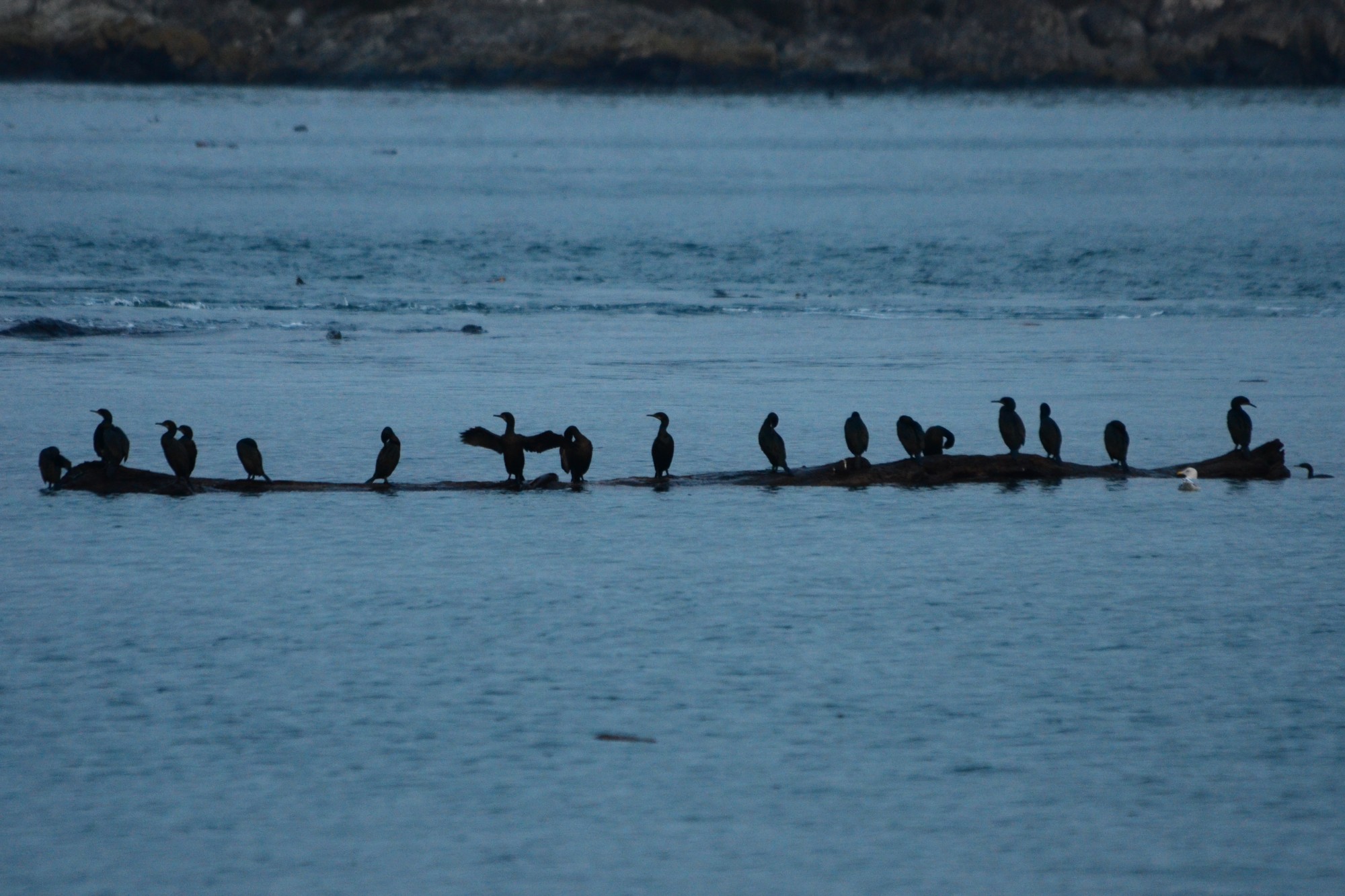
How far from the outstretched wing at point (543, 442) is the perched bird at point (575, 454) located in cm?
4

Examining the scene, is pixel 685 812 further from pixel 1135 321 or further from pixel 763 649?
pixel 1135 321

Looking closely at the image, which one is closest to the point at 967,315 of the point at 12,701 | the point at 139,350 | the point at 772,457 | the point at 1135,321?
the point at 1135,321

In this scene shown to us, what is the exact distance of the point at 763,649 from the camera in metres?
9.07

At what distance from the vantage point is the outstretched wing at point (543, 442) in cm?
1247

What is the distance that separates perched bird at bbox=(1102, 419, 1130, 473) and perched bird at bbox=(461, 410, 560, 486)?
3.91 meters

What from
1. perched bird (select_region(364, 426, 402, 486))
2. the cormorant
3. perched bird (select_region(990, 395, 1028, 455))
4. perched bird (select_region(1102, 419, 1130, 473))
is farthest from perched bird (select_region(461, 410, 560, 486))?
the cormorant

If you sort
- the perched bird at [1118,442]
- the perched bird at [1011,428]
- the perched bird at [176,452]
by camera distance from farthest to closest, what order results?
the perched bird at [1011,428] → the perched bird at [1118,442] → the perched bird at [176,452]

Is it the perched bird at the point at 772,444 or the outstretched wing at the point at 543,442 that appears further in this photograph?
the perched bird at the point at 772,444

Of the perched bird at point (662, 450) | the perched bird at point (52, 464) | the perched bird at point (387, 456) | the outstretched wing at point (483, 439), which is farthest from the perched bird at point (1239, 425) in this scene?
the perched bird at point (52, 464)

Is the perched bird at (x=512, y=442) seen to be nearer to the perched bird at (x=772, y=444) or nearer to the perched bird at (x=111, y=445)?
the perched bird at (x=772, y=444)

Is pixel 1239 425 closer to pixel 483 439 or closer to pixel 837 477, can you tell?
pixel 837 477

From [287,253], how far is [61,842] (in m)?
29.9

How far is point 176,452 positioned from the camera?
12367 mm

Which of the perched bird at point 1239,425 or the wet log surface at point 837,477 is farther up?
the perched bird at point 1239,425
